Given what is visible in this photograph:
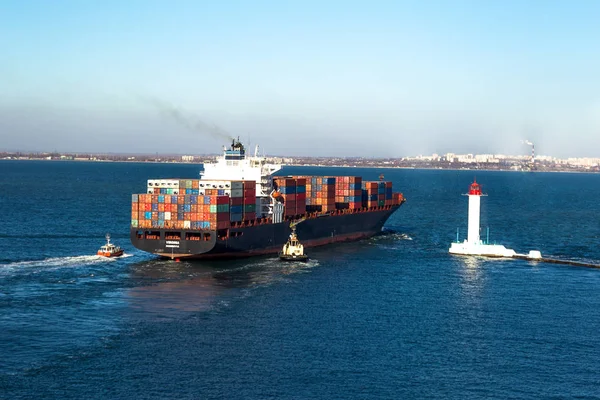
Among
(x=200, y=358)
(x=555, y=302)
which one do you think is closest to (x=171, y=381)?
(x=200, y=358)

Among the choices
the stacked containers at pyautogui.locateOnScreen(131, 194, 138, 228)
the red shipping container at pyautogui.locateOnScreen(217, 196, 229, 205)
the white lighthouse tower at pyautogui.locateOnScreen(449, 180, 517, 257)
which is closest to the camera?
the red shipping container at pyautogui.locateOnScreen(217, 196, 229, 205)

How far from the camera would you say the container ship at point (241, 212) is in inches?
2842

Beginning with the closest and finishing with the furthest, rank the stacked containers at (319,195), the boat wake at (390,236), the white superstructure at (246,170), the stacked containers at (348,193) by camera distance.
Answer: the white superstructure at (246,170) < the stacked containers at (319,195) < the boat wake at (390,236) < the stacked containers at (348,193)

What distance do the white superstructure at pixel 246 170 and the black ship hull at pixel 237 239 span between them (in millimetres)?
3994

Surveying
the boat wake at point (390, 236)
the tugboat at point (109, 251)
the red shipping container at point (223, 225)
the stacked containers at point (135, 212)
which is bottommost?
the boat wake at point (390, 236)

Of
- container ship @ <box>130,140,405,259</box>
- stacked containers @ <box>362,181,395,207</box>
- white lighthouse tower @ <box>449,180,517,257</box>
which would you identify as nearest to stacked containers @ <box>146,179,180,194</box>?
container ship @ <box>130,140,405,259</box>

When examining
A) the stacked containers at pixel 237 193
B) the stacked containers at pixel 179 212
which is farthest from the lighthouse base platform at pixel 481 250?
the stacked containers at pixel 179 212

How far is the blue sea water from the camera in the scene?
38.0m

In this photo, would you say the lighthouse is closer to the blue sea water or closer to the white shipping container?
the blue sea water

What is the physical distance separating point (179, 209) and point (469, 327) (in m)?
32.2

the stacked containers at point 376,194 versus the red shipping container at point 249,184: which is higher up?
the red shipping container at point 249,184

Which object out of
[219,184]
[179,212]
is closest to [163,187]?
[179,212]

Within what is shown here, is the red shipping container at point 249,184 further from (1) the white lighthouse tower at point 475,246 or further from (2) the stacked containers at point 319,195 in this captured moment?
(1) the white lighthouse tower at point 475,246

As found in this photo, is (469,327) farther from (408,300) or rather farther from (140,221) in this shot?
(140,221)
